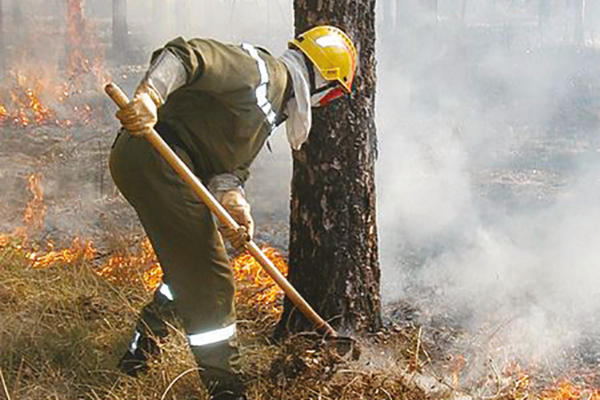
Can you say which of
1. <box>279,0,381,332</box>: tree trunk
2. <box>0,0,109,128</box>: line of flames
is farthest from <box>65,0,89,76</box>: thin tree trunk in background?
<box>279,0,381,332</box>: tree trunk

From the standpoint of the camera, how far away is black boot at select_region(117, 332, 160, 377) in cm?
411

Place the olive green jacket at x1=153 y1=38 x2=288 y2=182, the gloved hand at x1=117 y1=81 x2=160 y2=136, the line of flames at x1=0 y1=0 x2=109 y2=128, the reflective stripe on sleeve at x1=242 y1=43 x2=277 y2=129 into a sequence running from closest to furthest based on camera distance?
the gloved hand at x1=117 y1=81 x2=160 y2=136
the olive green jacket at x1=153 y1=38 x2=288 y2=182
the reflective stripe on sleeve at x1=242 y1=43 x2=277 y2=129
the line of flames at x1=0 y1=0 x2=109 y2=128

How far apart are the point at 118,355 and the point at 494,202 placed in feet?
21.6

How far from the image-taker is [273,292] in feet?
18.5

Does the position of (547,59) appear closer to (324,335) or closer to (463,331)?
(463,331)

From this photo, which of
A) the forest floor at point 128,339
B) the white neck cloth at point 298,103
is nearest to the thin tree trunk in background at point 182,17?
the forest floor at point 128,339

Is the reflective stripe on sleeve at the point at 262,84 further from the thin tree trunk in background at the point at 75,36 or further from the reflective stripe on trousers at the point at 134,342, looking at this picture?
the thin tree trunk in background at the point at 75,36

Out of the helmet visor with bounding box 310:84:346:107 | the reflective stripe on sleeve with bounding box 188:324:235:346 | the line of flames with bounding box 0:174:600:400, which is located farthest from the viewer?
the line of flames with bounding box 0:174:600:400

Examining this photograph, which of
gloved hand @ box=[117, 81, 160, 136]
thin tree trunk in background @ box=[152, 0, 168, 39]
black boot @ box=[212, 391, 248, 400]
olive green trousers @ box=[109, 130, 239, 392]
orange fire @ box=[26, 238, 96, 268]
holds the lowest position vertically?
thin tree trunk in background @ box=[152, 0, 168, 39]

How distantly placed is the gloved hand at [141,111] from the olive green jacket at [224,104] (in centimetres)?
21

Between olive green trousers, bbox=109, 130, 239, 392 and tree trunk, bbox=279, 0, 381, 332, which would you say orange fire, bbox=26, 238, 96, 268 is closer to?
tree trunk, bbox=279, 0, 381, 332

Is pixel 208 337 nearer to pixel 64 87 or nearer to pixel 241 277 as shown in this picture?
pixel 241 277

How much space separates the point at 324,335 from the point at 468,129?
11710mm

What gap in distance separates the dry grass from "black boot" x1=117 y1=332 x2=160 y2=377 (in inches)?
2.7
